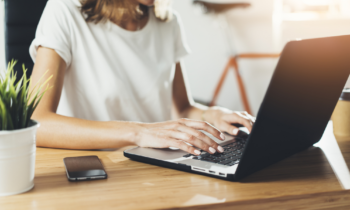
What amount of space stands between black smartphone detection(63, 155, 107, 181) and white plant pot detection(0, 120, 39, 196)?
0.25 ft

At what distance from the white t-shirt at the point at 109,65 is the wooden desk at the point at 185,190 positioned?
54 cm

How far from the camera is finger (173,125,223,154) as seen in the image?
637 mm

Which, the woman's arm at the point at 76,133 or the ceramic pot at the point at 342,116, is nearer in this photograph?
the woman's arm at the point at 76,133

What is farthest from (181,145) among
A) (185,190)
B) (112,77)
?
(112,77)

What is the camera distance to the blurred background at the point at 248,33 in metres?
3.19

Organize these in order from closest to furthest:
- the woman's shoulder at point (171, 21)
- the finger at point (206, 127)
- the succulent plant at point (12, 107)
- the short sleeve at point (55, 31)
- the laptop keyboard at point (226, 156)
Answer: the succulent plant at point (12, 107) → the laptop keyboard at point (226, 156) → the finger at point (206, 127) → the short sleeve at point (55, 31) → the woman's shoulder at point (171, 21)

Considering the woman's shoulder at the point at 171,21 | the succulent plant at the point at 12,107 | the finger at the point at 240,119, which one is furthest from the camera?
the woman's shoulder at the point at 171,21

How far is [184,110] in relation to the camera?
134 cm

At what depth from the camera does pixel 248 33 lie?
3277mm

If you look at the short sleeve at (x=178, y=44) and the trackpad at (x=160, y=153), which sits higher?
the short sleeve at (x=178, y=44)

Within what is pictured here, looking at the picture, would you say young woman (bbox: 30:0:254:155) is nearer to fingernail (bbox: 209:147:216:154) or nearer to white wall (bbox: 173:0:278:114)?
fingernail (bbox: 209:147:216:154)

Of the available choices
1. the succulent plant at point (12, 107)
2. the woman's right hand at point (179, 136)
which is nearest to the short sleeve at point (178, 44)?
the woman's right hand at point (179, 136)

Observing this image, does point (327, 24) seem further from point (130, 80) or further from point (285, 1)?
point (130, 80)

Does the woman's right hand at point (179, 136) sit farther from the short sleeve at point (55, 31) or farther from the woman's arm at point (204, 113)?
the short sleeve at point (55, 31)
